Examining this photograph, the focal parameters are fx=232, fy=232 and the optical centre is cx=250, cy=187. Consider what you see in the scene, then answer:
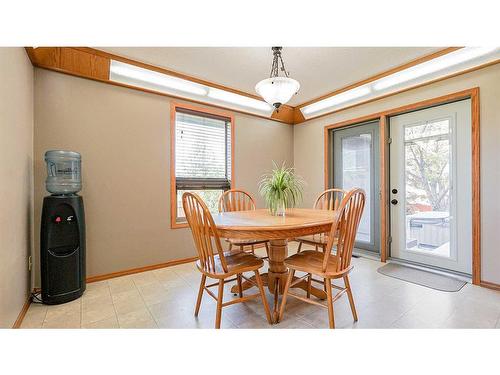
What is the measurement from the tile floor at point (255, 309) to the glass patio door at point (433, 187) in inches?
21.9

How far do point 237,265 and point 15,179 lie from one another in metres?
1.80

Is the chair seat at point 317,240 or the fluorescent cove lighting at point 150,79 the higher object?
the fluorescent cove lighting at point 150,79

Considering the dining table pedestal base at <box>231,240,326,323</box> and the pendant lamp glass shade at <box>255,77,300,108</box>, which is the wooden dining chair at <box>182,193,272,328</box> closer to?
the dining table pedestal base at <box>231,240,326,323</box>

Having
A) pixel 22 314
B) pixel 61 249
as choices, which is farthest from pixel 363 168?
pixel 22 314

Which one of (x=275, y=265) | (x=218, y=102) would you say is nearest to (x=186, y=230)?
(x=275, y=265)

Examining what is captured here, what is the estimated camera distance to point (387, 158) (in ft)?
10.6

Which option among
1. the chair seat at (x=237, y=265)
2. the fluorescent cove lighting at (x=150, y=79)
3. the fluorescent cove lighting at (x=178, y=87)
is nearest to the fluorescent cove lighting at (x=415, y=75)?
the fluorescent cove lighting at (x=178, y=87)

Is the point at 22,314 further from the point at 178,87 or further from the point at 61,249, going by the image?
the point at 178,87

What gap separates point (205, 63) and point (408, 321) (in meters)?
3.13

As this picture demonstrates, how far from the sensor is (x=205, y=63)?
2711 millimetres

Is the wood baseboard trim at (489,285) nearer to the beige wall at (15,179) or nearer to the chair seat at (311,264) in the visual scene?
the chair seat at (311,264)

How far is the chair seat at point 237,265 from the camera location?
1608 mm

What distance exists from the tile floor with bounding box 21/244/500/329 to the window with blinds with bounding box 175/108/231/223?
1202 millimetres
